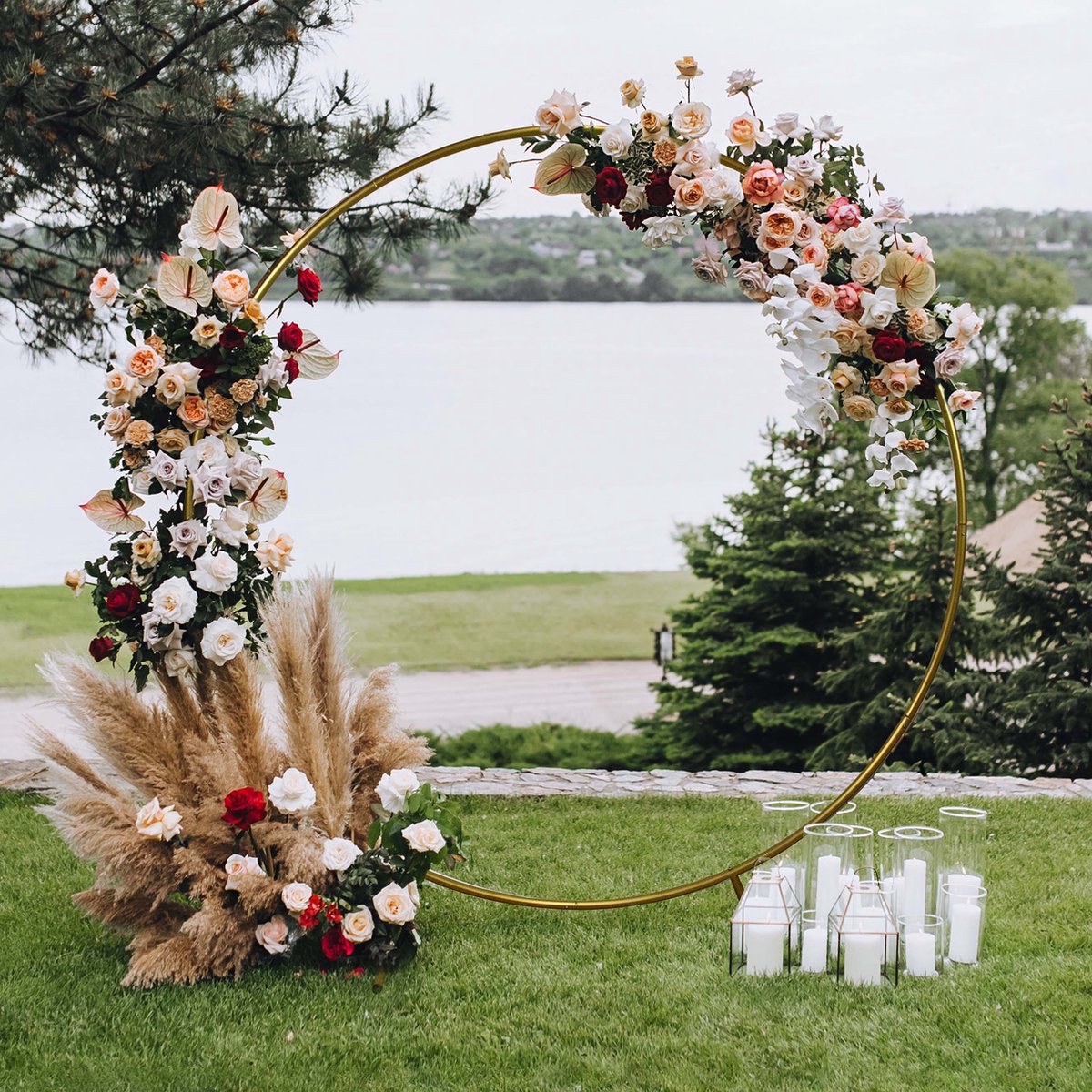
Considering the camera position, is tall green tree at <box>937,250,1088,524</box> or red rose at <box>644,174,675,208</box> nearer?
red rose at <box>644,174,675,208</box>

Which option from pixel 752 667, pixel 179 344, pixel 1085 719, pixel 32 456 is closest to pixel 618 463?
pixel 32 456

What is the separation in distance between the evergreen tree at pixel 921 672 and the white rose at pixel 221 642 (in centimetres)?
356

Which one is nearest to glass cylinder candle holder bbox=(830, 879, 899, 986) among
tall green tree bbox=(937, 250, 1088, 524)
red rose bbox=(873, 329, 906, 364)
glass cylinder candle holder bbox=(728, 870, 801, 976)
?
glass cylinder candle holder bbox=(728, 870, 801, 976)

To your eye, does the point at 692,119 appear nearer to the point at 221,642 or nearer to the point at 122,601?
the point at 221,642

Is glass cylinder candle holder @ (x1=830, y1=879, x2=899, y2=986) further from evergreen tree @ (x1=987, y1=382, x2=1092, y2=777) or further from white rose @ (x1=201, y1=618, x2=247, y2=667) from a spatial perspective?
evergreen tree @ (x1=987, y1=382, x2=1092, y2=777)

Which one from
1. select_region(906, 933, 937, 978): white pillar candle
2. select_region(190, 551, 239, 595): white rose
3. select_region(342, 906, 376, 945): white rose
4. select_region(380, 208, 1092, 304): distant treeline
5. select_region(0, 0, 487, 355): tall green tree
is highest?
select_region(380, 208, 1092, 304): distant treeline

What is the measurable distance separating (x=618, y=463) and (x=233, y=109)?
1308 cm

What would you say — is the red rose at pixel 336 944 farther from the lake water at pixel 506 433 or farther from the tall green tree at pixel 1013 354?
the tall green tree at pixel 1013 354

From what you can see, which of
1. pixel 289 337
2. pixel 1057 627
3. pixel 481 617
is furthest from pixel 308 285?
pixel 481 617

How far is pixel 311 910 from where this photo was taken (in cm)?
270

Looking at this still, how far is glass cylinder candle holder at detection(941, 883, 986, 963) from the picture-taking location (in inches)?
110

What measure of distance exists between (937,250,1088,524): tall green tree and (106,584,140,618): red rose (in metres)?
12.7

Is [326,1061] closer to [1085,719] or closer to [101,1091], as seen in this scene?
[101,1091]

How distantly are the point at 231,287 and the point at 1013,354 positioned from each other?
13397 millimetres
